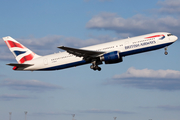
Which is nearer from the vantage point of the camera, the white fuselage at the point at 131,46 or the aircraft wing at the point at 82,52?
the white fuselage at the point at 131,46

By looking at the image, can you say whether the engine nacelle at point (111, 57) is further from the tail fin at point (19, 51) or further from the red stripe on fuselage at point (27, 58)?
the red stripe on fuselage at point (27, 58)

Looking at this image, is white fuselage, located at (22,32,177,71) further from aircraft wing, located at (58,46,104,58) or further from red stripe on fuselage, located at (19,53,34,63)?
red stripe on fuselage, located at (19,53,34,63)

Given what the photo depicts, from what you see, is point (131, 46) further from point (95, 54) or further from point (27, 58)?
point (27, 58)

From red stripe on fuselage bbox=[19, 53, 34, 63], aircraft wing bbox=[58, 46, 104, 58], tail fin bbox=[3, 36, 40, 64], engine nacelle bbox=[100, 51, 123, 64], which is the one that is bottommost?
engine nacelle bbox=[100, 51, 123, 64]

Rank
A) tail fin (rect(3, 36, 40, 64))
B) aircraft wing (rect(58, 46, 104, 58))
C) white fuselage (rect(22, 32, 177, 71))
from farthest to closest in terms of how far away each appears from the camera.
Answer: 1. tail fin (rect(3, 36, 40, 64))
2. aircraft wing (rect(58, 46, 104, 58))
3. white fuselage (rect(22, 32, 177, 71))

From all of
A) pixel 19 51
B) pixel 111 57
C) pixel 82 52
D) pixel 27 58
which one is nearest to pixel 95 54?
pixel 82 52

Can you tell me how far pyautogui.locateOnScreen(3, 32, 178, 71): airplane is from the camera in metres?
52.0

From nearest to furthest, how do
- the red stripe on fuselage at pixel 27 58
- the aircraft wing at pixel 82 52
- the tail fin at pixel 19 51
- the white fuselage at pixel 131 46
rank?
1. the white fuselage at pixel 131 46
2. the aircraft wing at pixel 82 52
3. the red stripe on fuselage at pixel 27 58
4. the tail fin at pixel 19 51

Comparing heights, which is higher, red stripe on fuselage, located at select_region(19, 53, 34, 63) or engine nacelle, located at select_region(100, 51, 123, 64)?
red stripe on fuselage, located at select_region(19, 53, 34, 63)

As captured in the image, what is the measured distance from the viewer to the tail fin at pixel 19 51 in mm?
60991

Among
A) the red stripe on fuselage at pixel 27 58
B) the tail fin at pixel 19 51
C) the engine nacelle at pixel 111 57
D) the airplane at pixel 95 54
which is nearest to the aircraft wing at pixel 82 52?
the airplane at pixel 95 54

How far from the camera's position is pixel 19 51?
62.2 m

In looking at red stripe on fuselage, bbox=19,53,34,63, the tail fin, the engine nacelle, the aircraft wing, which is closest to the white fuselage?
the engine nacelle

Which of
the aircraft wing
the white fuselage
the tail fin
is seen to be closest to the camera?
the white fuselage
